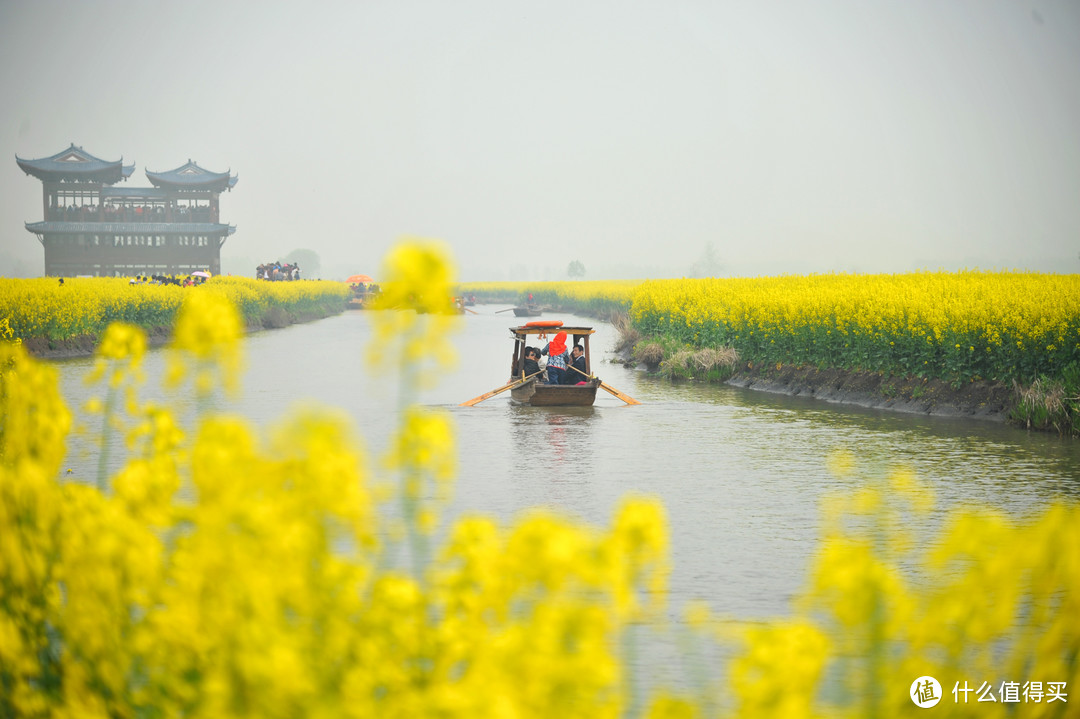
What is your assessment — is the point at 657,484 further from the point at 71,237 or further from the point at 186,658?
the point at 71,237

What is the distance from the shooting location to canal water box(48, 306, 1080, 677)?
10.6m

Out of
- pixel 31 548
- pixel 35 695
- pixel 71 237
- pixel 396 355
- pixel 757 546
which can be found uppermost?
pixel 71 237

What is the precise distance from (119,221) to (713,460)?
8177 centimetres

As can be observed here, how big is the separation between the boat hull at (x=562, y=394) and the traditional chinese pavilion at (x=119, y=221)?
71380 millimetres

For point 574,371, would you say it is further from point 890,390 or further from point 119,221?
point 119,221

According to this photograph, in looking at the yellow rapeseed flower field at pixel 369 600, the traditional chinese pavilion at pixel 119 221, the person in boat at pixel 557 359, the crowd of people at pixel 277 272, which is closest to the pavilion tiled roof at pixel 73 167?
the traditional chinese pavilion at pixel 119 221

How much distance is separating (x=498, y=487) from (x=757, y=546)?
4.29 metres

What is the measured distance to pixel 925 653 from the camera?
730 centimetres

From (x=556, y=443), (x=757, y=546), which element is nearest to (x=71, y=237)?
(x=556, y=443)

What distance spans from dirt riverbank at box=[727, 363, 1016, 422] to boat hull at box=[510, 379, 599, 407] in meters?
5.95

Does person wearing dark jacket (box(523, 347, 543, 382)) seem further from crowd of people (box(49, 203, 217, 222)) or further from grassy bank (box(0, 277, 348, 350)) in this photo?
crowd of people (box(49, 203, 217, 222))

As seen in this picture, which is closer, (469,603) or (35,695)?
(469,603)

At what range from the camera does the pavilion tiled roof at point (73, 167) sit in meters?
85.9

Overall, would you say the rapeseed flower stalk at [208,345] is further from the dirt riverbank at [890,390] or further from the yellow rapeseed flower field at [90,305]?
the yellow rapeseed flower field at [90,305]
